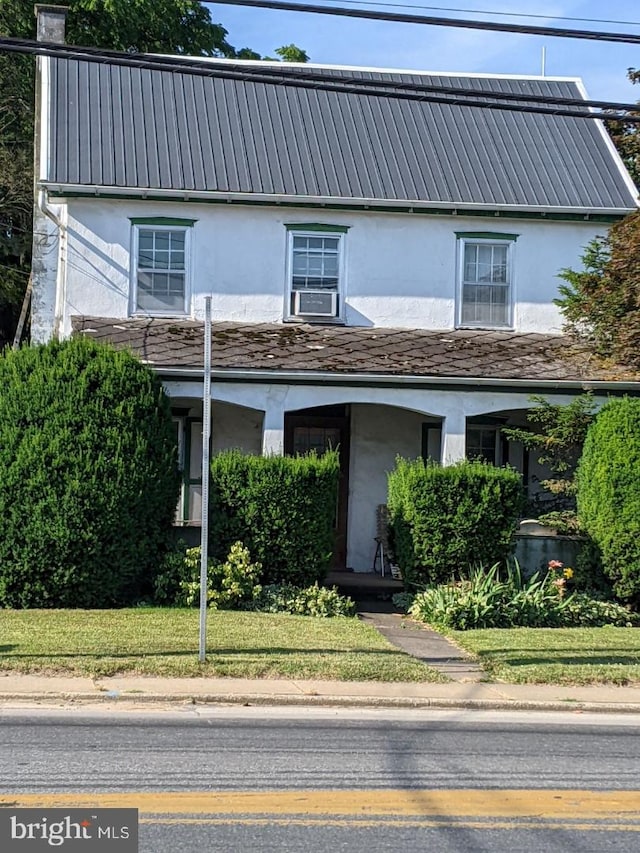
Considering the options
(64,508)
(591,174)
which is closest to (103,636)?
(64,508)

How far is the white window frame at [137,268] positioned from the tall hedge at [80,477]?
3429mm

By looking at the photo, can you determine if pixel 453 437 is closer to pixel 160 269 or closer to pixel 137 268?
pixel 160 269

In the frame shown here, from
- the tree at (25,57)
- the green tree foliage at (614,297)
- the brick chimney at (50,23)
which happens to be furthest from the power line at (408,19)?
the tree at (25,57)

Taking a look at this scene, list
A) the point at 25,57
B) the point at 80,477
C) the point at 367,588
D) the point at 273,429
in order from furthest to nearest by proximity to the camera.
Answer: the point at 25,57
the point at 367,588
the point at 273,429
the point at 80,477

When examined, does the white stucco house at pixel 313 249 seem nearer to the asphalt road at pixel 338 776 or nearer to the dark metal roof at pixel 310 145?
the dark metal roof at pixel 310 145

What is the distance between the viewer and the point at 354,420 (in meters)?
18.5

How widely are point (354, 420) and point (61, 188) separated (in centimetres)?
609

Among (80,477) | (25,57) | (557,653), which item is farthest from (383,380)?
(25,57)

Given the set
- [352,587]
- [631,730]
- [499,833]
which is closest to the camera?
[499,833]

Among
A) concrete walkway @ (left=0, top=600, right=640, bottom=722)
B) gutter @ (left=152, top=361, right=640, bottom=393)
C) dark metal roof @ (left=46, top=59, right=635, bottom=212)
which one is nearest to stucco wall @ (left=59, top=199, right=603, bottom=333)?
dark metal roof @ (left=46, top=59, right=635, bottom=212)

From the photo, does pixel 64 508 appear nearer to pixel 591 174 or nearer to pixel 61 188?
pixel 61 188
